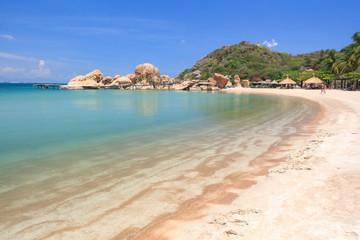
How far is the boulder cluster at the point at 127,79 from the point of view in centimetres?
7688

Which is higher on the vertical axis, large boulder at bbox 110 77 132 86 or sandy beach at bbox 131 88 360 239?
large boulder at bbox 110 77 132 86

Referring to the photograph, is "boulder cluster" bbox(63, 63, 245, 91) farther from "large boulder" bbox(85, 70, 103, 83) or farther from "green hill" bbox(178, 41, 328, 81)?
"green hill" bbox(178, 41, 328, 81)

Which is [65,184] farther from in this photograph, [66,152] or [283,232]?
[283,232]

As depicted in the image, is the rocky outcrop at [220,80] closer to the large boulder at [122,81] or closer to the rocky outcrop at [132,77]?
the rocky outcrop at [132,77]

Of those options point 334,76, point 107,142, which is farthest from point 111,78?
point 107,142

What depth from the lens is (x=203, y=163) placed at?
19.2 feet

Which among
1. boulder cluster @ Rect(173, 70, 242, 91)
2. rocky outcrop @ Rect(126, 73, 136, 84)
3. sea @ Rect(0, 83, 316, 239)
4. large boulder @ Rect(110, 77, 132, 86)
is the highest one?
rocky outcrop @ Rect(126, 73, 136, 84)

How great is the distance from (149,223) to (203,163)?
2814 millimetres

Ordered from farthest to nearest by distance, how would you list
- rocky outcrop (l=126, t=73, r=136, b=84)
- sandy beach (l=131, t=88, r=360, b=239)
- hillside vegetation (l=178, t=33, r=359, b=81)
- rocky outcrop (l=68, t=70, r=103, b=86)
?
1. rocky outcrop (l=126, t=73, r=136, b=84)
2. hillside vegetation (l=178, t=33, r=359, b=81)
3. rocky outcrop (l=68, t=70, r=103, b=86)
4. sandy beach (l=131, t=88, r=360, b=239)

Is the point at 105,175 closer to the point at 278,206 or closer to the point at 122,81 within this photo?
the point at 278,206

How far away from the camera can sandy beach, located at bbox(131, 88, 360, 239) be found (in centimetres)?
271

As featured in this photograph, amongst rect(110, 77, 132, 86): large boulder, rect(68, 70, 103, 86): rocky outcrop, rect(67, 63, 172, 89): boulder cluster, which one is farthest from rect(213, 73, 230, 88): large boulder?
rect(68, 70, 103, 86): rocky outcrop

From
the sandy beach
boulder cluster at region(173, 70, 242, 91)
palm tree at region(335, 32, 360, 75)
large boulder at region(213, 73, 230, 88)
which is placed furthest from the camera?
boulder cluster at region(173, 70, 242, 91)

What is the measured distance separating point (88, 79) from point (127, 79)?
42.0 ft
